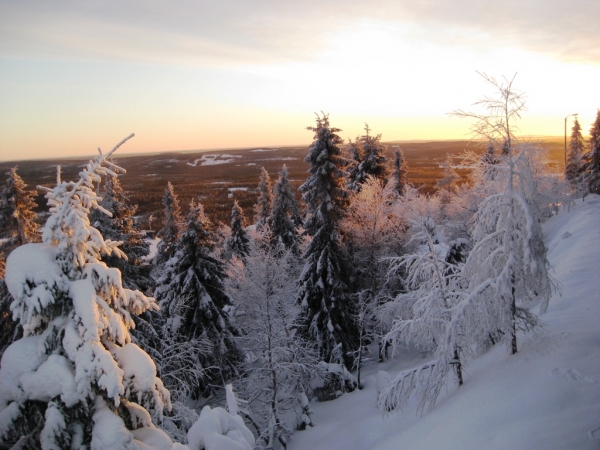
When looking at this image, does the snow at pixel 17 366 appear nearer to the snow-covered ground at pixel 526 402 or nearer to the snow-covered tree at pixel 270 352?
the snow-covered ground at pixel 526 402

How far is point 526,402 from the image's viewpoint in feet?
25.9

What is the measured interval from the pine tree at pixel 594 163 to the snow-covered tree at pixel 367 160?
2630 centimetres

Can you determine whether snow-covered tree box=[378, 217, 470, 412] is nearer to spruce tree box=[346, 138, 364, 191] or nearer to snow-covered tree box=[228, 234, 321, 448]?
snow-covered tree box=[228, 234, 321, 448]

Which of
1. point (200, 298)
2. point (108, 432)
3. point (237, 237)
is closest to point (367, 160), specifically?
point (237, 237)

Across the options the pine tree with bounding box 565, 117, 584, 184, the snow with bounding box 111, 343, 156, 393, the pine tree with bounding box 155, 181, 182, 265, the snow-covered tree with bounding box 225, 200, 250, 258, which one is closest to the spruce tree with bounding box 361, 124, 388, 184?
the snow-covered tree with bounding box 225, 200, 250, 258

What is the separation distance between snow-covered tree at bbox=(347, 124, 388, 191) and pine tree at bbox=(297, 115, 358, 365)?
998 cm

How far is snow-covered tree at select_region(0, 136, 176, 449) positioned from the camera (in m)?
4.29

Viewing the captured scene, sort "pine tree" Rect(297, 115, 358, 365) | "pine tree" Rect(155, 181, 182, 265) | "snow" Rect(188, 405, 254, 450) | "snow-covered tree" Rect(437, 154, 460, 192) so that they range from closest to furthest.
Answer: "snow" Rect(188, 405, 254, 450)
"pine tree" Rect(297, 115, 358, 365)
"pine tree" Rect(155, 181, 182, 265)
"snow-covered tree" Rect(437, 154, 460, 192)

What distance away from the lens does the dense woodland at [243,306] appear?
14.6 feet

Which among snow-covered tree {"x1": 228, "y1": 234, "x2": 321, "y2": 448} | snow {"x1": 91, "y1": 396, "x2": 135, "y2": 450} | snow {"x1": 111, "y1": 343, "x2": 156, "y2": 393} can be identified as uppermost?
snow {"x1": 111, "y1": 343, "x2": 156, "y2": 393}

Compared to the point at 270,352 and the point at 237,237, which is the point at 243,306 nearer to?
the point at 270,352

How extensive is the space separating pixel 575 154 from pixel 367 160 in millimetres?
37520

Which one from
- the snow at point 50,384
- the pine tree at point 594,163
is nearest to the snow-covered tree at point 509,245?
the snow at point 50,384

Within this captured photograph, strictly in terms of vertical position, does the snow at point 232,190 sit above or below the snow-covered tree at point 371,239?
above
